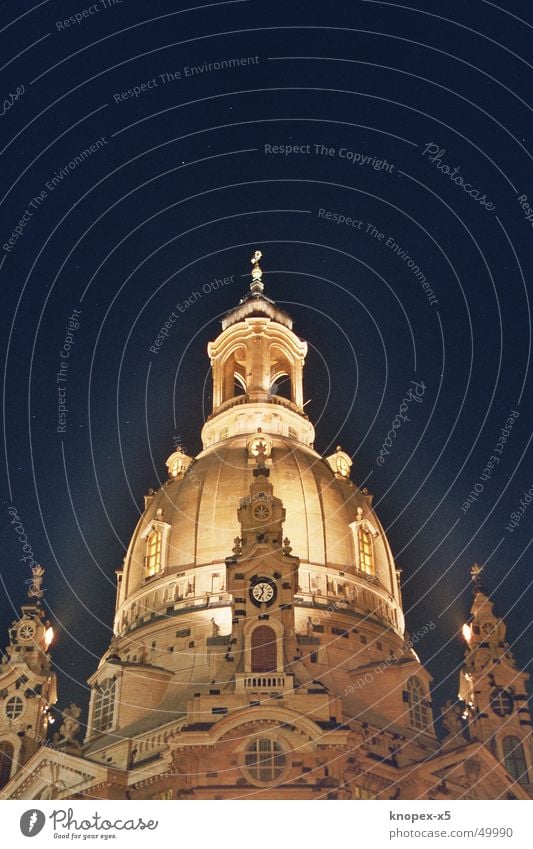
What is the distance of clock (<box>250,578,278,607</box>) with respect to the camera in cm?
5206

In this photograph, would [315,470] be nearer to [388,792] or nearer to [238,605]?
[238,605]

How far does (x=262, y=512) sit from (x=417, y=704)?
17723 mm

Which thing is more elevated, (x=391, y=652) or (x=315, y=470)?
(x=315, y=470)

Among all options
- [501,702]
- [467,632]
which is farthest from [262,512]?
[501,702]

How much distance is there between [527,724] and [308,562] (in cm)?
1780

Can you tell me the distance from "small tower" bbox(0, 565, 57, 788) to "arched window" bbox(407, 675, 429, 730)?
2373 centimetres

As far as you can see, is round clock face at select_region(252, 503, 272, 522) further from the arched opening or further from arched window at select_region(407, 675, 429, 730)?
the arched opening

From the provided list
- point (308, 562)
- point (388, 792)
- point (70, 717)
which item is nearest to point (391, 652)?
point (308, 562)

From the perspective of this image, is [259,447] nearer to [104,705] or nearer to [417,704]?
[104,705]

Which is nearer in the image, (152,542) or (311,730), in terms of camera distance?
(311,730)

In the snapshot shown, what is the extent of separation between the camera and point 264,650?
50969mm

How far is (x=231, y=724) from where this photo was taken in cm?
4688
